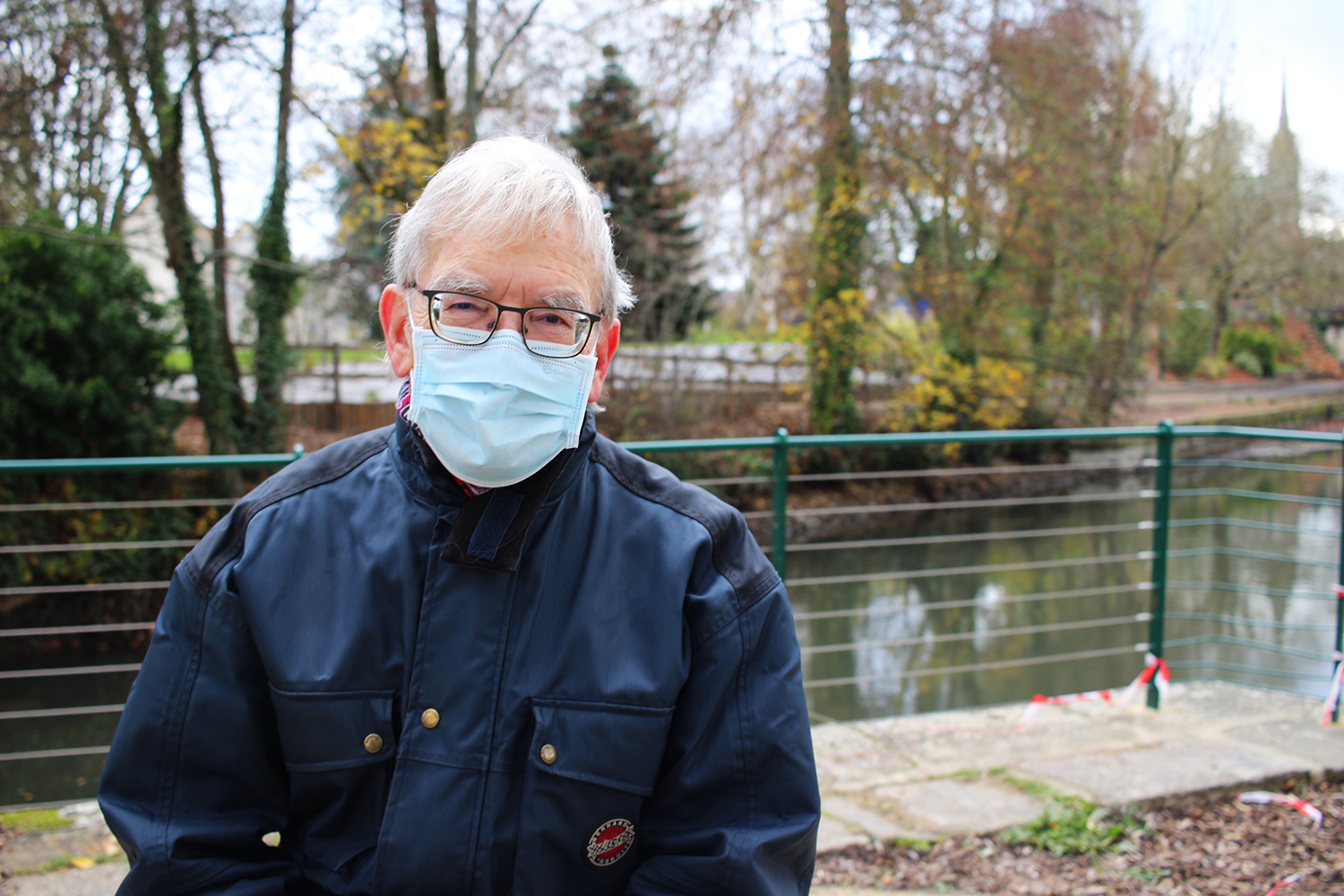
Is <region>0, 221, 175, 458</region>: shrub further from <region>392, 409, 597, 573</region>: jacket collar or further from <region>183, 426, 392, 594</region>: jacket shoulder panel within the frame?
<region>392, 409, 597, 573</region>: jacket collar

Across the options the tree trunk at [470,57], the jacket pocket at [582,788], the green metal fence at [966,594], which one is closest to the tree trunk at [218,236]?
the green metal fence at [966,594]

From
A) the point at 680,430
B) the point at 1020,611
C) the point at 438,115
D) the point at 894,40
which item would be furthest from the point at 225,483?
the point at 894,40

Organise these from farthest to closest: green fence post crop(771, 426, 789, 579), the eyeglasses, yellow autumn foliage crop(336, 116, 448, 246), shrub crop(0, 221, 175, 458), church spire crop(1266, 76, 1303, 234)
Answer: church spire crop(1266, 76, 1303, 234) < shrub crop(0, 221, 175, 458) < yellow autumn foliage crop(336, 116, 448, 246) < green fence post crop(771, 426, 789, 579) < the eyeglasses

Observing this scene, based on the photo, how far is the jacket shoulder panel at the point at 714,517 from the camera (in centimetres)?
125

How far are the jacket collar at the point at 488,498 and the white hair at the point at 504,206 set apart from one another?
9.2 inches

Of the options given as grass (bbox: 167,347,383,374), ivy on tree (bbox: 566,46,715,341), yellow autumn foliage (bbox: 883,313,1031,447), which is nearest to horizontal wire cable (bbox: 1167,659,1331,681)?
grass (bbox: 167,347,383,374)

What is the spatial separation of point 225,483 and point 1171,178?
1594cm

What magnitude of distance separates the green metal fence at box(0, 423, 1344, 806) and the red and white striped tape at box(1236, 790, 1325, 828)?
82cm

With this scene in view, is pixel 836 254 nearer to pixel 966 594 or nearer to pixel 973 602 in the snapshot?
pixel 966 594

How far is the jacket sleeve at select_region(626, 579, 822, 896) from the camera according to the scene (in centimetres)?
118

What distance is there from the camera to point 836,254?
1228cm

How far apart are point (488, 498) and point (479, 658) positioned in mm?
215

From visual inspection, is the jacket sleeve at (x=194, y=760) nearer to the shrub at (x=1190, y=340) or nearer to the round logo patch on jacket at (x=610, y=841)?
the round logo patch on jacket at (x=610, y=841)

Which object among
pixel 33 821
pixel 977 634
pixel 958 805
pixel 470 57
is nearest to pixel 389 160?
pixel 470 57
